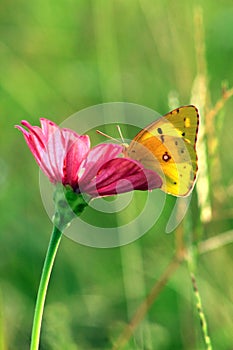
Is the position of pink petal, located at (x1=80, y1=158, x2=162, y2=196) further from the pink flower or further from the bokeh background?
the bokeh background

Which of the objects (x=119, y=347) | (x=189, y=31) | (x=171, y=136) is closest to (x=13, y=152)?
(x=189, y=31)

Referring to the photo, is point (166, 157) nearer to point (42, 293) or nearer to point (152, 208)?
point (42, 293)

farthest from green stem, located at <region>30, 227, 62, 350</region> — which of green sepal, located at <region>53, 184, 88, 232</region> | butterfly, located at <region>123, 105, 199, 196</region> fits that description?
butterfly, located at <region>123, 105, 199, 196</region>

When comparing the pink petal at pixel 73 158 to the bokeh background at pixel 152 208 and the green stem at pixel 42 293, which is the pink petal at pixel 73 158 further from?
the bokeh background at pixel 152 208

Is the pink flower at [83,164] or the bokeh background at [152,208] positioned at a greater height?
the bokeh background at [152,208]

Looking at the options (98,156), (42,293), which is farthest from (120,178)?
(42,293)

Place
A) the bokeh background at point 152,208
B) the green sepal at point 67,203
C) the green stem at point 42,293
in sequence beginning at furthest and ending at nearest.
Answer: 1. the bokeh background at point 152,208
2. the green sepal at point 67,203
3. the green stem at point 42,293

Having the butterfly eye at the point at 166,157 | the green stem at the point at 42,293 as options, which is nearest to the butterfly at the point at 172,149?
the butterfly eye at the point at 166,157
